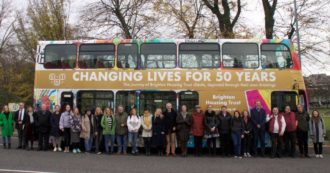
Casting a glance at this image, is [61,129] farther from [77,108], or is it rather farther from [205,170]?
[205,170]

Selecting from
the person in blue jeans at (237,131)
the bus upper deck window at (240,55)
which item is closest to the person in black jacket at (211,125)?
the person in blue jeans at (237,131)

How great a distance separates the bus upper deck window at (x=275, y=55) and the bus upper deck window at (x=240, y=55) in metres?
0.25

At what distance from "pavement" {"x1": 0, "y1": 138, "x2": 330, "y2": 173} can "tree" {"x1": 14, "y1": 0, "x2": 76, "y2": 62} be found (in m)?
16.1

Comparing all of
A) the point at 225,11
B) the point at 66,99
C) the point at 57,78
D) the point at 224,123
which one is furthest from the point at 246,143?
the point at 225,11

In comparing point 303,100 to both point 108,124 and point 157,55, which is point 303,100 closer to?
point 157,55

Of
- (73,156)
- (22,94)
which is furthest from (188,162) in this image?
(22,94)

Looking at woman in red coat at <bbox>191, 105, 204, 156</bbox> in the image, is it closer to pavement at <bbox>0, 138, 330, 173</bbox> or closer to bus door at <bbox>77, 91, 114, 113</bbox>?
pavement at <bbox>0, 138, 330, 173</bbox>

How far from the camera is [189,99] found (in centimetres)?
1560

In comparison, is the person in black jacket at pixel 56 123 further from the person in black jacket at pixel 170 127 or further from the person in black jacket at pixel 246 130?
the person in black jacket at pixel 246 130

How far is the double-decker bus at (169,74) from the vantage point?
1536 centimetres

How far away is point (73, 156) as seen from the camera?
47.2 feet

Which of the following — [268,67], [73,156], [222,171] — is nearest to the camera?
[222,171]

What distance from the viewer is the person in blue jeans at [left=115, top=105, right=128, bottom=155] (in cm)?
1550

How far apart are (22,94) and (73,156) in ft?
85.2
